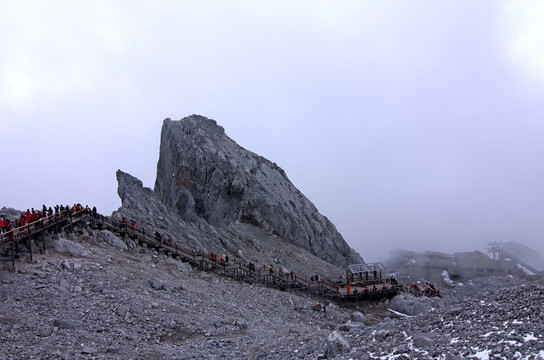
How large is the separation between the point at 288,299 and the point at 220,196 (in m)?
35.6

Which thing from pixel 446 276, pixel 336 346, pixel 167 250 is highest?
pixel 167 250

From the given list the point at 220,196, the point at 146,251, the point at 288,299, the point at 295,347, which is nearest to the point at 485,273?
the point at 220,196

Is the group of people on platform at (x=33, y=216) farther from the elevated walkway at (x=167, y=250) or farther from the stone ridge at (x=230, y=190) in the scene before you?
the stone ridge at (x=230, y=190)

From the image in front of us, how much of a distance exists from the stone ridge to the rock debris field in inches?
1257

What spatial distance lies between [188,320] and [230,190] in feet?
156

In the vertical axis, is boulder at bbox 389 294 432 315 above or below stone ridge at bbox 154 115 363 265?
below

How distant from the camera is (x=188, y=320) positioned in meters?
26.5

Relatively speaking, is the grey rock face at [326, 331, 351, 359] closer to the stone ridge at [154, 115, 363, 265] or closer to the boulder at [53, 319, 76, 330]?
the boulder at [53, 319, 76, 330]

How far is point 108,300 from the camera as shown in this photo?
25.9 m

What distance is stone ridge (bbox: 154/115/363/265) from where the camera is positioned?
2822 inches

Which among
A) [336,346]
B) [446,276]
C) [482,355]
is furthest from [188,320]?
[446,276]

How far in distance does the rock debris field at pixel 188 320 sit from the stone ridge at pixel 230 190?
105ft

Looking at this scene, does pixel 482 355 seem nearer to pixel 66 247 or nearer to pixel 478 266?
pixel 66 247

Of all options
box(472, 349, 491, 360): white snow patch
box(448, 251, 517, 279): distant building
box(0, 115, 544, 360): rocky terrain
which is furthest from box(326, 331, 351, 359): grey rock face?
box(448, 251, 517, 279): distant building
